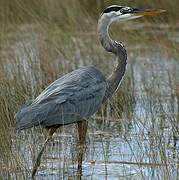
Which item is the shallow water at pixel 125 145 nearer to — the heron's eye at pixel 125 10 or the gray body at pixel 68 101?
the gray body at pixel 68 101

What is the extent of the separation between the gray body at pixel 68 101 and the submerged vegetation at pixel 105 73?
220 mm

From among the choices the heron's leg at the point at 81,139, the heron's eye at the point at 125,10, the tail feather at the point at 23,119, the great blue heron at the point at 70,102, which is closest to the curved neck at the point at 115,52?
the great blue heron at the point at 70,102

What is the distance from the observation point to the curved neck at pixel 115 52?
21.0ft

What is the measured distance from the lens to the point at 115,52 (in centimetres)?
652

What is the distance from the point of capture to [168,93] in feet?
27.2

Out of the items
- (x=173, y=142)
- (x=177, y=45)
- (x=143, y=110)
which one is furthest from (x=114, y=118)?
(x=177, y=45)

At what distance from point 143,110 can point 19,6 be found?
→ 13.5ft

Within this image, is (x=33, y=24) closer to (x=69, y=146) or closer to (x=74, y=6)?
(x=74, y=6)

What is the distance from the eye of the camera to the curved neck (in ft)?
21.0

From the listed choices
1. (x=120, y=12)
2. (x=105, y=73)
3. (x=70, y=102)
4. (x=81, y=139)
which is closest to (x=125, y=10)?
(x=120, y=12)

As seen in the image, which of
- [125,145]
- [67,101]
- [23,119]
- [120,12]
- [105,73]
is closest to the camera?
[23,119]

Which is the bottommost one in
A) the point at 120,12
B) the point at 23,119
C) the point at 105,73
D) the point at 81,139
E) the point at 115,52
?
the point at 81,139

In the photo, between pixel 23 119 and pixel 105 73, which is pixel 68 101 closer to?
pixel 23 119

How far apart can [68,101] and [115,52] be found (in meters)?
0.90
